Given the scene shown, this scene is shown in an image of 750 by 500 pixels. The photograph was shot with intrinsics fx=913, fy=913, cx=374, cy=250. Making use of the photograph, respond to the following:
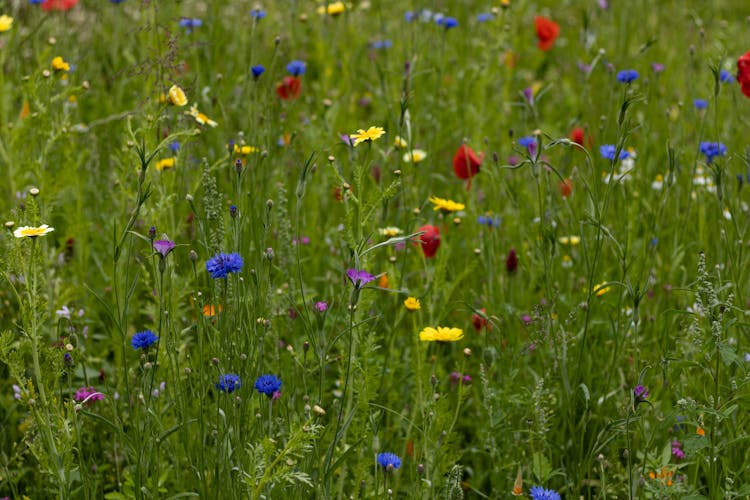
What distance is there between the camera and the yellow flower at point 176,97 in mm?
2031

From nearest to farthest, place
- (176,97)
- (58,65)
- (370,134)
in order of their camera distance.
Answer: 1. (370,134)
2. (176,97)
3. (58,65)

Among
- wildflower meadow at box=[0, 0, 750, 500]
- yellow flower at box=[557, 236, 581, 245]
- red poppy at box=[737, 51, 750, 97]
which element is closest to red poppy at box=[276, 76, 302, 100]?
wildflower meadow at box=[0, 0, 750, 500]

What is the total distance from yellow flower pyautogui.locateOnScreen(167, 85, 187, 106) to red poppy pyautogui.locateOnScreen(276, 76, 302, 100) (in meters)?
0.86

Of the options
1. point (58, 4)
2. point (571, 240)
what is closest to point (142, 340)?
point (571, 240)

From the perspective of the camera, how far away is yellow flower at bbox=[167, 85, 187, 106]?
203cm

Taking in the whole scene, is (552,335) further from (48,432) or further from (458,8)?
(458,8)

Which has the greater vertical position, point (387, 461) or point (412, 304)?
point (412, 304)

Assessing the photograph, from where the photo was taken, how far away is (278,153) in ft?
9.54

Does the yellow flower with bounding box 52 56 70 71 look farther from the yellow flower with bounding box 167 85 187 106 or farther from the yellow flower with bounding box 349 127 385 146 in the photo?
the yellow flower with bounding box 349 127 385 146

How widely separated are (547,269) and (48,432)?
100 cm

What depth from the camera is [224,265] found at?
157 centimetres

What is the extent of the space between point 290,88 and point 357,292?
1.59 metres

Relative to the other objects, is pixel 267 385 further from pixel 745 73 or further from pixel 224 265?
pixel 745 73

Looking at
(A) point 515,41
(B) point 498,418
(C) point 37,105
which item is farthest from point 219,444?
(A) point 515,41
